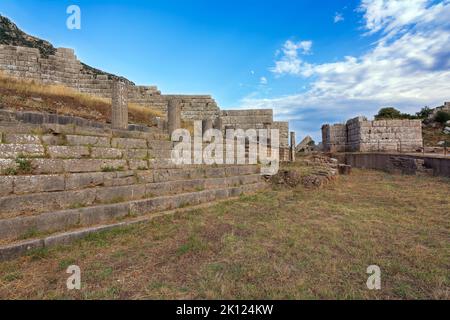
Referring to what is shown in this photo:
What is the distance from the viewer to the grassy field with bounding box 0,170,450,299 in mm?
2588

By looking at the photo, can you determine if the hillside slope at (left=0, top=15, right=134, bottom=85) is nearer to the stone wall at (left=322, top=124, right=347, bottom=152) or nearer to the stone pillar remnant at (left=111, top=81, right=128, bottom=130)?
the stone pillar remnant at (left=111, top=81, right=128, bottom=130)

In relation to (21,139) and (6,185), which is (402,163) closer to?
(21,139)

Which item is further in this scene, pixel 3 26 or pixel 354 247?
pixel 3 26

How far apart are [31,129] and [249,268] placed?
15.7ft

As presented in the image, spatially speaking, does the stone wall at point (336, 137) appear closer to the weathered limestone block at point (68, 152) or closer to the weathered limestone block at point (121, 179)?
the weathered limestone block at point (121, 179)

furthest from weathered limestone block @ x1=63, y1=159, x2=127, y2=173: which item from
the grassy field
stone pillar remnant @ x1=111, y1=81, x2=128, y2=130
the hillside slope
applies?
the hillside slope

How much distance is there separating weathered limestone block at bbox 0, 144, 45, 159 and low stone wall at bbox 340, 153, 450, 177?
44.2 ft

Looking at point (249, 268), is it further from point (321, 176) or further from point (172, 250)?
point (321, 176)

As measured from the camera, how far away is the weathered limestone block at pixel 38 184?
13.7ft

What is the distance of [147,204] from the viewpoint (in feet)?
18.1

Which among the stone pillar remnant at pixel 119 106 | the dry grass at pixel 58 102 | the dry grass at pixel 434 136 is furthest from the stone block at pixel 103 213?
the dry grass at pixel 434 136

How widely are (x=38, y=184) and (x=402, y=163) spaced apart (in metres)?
14.8

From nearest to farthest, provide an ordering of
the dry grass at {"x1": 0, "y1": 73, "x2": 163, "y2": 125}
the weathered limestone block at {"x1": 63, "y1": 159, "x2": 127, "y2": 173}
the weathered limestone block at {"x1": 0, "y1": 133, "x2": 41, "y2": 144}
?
the weathered limestone block at {"x1": 0, "y1": 133, "x2": 41, "y2": 144}, the weathered limestone block at {"x1": 63, "y1": 159, "x2": 127, "y2": 173}, the dry grass at {"x1": 0, "y1": 73, "x2": 163, "y2": 125}

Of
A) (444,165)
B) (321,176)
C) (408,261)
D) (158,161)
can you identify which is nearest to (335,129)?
(444,165)
